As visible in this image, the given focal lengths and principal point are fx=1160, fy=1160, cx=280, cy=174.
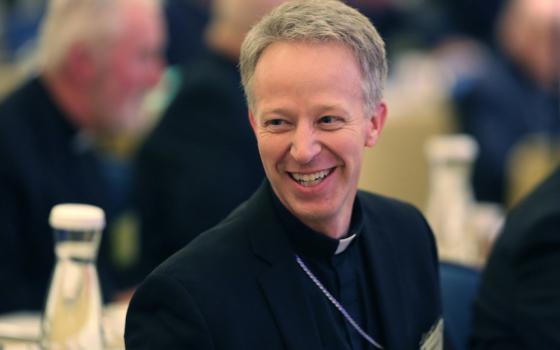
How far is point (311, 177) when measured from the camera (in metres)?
2.09

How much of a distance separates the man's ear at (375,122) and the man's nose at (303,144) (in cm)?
15

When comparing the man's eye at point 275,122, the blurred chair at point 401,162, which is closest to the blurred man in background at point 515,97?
the blurred chair at point 401,162

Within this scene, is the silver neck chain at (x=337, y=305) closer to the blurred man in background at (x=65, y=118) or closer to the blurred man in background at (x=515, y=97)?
the blurred man in background at (x=65, y=118)

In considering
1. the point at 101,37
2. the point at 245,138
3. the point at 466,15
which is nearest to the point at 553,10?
the point at 466,15

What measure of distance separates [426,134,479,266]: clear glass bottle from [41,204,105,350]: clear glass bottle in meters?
1.59

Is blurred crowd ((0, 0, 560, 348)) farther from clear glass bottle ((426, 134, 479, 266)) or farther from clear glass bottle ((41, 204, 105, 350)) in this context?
clear glass bottle ((41, 204, 105, 350))

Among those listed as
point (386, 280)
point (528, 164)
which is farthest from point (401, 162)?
point (386, 280)

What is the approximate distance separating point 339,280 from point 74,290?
0.57m

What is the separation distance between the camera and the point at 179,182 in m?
4.34

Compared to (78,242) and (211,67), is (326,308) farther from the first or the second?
(211,67)

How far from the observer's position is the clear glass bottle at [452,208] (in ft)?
12.3

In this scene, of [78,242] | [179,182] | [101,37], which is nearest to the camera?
[78,242]

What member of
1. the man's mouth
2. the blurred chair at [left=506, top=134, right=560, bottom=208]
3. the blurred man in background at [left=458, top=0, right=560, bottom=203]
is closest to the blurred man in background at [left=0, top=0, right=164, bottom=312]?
the man's mouth

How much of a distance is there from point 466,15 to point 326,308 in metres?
7.18
